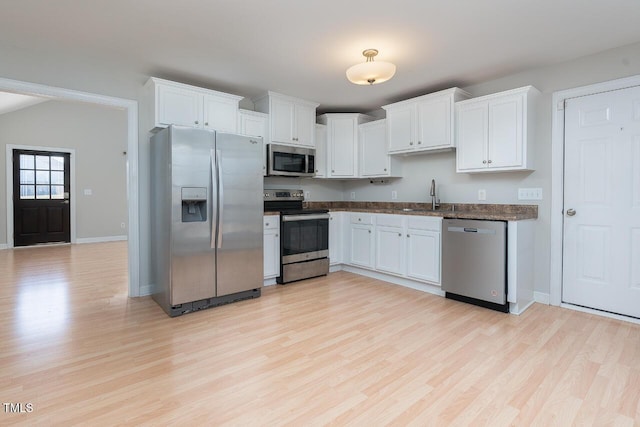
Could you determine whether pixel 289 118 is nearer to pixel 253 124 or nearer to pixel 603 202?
pixel 253 124

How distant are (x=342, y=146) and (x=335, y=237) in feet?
4.28

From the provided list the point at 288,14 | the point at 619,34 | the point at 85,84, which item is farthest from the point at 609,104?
the point at 85,84

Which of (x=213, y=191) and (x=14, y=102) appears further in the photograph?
(x=14, y=102)

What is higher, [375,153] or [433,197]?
[375,153]

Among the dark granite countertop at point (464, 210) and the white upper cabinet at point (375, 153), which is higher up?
the white upper cabinet at point (375, 153)

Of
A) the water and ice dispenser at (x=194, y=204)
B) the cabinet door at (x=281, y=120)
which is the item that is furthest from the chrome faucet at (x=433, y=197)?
the water and ice dispenser at (x=194, y=204)

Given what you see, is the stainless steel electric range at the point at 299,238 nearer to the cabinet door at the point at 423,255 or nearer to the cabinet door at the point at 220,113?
the cabinet door at the point at 220,113

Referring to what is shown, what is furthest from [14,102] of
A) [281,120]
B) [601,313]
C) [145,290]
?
[601,313]

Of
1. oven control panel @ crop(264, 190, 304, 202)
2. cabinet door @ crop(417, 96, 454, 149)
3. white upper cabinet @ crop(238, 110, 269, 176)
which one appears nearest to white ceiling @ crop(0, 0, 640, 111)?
cabinet door @ crop(417, 96, 454, 149)

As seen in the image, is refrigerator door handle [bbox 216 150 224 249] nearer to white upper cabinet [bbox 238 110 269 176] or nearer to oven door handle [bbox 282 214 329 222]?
white upper cabinet [bbox 238 110 269 176]

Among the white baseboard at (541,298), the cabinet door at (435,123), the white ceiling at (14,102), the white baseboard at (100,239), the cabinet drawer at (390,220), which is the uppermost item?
the white ceiling at (14,102)

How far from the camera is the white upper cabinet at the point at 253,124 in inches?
150

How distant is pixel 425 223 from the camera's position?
353cm

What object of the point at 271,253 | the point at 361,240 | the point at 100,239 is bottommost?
the point at 100,239
